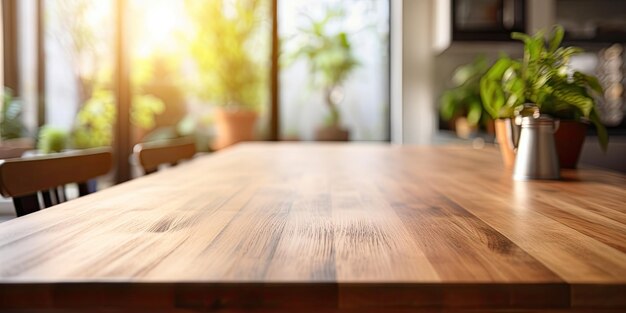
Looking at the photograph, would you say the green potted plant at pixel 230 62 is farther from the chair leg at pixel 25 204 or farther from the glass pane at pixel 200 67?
the chair leg at pixel 25 204

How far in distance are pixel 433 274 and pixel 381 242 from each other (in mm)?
169

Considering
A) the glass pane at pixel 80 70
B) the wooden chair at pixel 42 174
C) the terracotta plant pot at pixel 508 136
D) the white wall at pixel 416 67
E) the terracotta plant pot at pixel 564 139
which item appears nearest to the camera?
the wooden chair at pixel 42 174

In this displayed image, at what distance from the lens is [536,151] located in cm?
154

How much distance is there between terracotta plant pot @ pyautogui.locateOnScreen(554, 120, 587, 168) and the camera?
1.73m

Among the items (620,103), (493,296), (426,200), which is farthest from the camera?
(620,103)

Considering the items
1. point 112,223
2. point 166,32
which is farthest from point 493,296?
point 166,32

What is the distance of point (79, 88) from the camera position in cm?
584

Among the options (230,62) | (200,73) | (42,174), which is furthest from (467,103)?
(42,174)

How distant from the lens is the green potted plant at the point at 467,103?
15.1 ft

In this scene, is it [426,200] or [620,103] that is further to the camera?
[620,103]

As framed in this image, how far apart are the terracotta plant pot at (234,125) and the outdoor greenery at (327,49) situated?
2.00ft

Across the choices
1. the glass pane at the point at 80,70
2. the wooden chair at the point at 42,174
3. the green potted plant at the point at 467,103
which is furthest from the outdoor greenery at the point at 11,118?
the wooden chair at the point at 42,174

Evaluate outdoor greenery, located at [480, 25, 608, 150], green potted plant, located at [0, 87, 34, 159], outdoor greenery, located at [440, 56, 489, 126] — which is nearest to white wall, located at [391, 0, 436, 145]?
outdoor greenery, located at [440, 56, 489, 126]

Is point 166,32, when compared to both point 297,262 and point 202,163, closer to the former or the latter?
point 202,163
